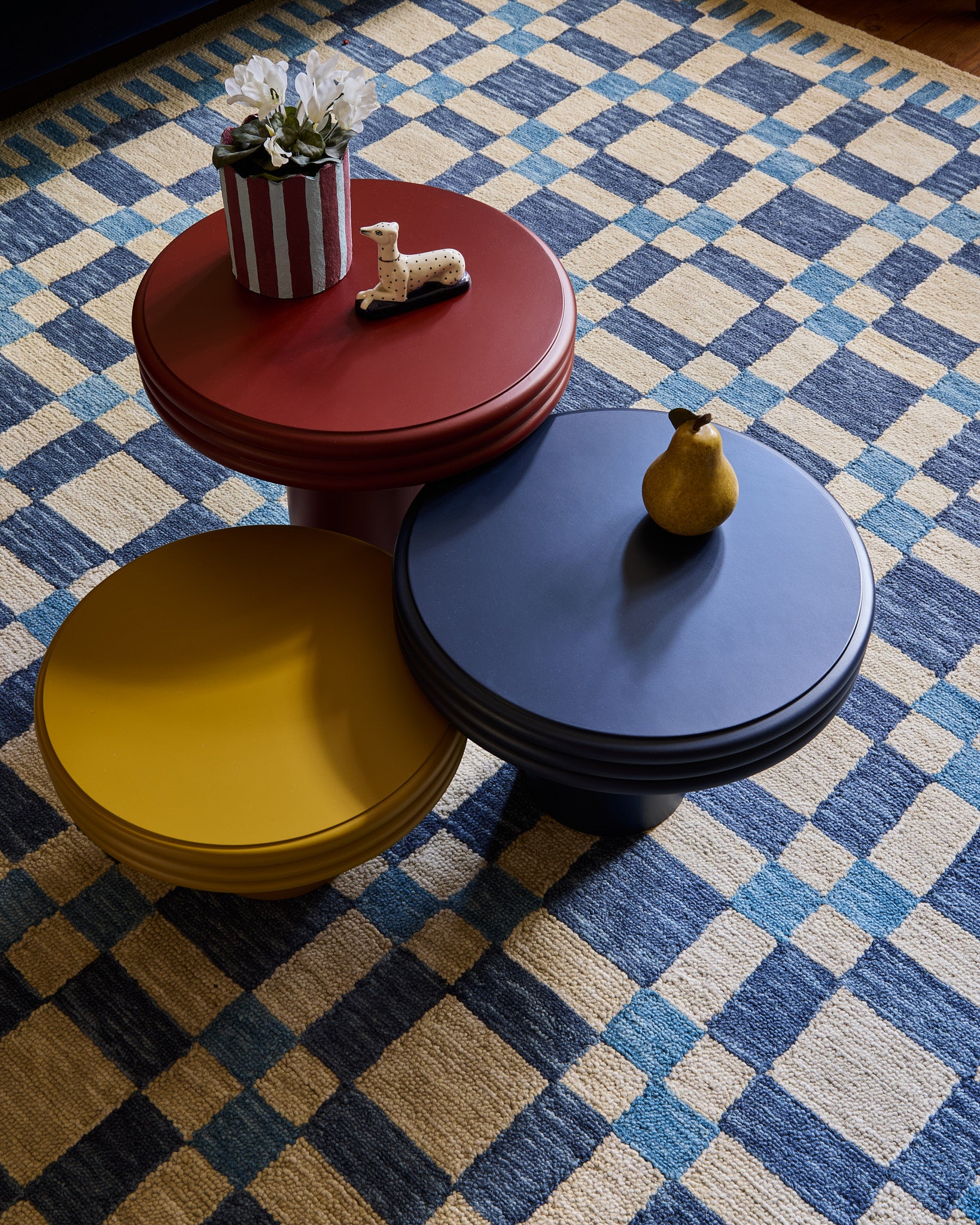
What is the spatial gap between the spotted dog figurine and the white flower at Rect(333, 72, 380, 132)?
11 cm

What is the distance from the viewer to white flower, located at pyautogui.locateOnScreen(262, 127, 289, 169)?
1.11m

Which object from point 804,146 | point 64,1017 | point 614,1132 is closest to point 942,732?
point 614,1132

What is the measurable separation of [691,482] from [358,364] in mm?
364

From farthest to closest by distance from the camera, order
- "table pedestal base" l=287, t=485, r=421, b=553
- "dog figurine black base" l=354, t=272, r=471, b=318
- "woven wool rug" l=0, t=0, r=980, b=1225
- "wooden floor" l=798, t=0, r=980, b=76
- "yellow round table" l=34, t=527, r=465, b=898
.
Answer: "wooden floor" l=798, t=0, r=980, b=76, "table pedestal base" l=287, t=485, r=421, b=553, "dog figurine black base" l=354, t=272, r=471, b=318, "woven wool rug" l=0, t=0, r=980, b=1225, "yellow round table" l=34, t=527, r=465, b=898

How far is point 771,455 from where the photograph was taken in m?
1.23

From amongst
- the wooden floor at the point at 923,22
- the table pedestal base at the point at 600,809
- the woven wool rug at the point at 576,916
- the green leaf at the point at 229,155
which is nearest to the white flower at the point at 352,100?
the green leaf at the point at 229,155

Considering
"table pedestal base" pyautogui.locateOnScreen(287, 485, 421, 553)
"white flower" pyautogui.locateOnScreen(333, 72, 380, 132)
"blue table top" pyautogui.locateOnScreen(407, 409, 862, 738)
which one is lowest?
"table pedestal base" pyautogui.locateOnScreen(287, 485, 421, 553)

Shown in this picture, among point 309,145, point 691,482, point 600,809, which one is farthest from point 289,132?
point 600,809

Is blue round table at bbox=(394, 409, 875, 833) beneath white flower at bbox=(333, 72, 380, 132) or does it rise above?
beneath

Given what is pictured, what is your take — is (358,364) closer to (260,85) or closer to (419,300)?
(419,300)

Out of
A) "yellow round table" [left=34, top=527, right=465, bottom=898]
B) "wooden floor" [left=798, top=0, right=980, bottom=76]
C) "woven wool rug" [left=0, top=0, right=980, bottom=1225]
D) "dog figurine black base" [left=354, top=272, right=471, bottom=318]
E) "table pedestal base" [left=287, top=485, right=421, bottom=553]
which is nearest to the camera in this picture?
"yellow round table" [left=34, top=527, right=465, bottom=898]

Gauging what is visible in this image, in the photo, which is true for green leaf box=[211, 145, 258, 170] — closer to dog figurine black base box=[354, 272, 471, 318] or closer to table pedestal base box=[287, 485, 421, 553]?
dog figurine black base box=[354, 272, 471, 318]

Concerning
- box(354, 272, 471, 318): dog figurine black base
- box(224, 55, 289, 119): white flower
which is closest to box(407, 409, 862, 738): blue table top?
box(354, 272, 471, 318): dog figurine black base

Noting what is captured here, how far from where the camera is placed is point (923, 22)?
2.62 meters
